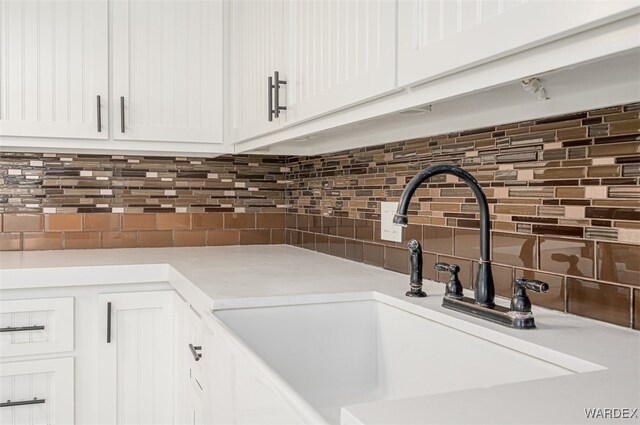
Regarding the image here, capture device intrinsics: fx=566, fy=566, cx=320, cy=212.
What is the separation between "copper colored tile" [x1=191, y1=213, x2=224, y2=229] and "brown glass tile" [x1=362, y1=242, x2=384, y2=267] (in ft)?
2.86

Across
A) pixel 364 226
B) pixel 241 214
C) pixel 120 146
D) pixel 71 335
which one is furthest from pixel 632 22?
pixel 241 214

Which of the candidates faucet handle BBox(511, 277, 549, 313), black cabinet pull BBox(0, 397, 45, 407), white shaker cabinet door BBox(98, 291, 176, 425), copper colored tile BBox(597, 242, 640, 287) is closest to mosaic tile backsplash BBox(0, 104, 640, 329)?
copper colored tile BBox(597, 242, 640, 287)

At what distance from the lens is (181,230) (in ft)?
8.31

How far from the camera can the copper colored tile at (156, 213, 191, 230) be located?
250cm

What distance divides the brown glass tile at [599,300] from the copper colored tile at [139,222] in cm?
185

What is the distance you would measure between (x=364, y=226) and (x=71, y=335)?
1.02 metres

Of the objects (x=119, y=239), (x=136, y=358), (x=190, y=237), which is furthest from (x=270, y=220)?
(x=136, y=358)

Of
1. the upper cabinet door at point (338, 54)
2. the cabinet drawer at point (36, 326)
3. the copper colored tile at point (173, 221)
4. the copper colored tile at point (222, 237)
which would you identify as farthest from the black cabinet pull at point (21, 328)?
the upper cabinet door at point (338, 54)

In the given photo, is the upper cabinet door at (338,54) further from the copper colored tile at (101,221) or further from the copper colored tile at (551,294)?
the copper colored tile at (101,221)

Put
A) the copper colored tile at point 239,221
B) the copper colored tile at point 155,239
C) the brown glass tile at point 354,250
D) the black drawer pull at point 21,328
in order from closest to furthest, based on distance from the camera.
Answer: the black drawer pull at point 21,328
the brown glass tile at point 354,250
the copper colored tile at point 155,239
the copper colored tile at point 239,221

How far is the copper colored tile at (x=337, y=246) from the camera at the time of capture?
6.97 feet

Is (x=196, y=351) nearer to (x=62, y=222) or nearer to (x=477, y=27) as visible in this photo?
(x=477, y=27)

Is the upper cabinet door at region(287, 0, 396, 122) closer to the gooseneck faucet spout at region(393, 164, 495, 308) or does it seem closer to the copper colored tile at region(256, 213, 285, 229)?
the gooseneck faucet spout at region(393, 164, 495, 308)

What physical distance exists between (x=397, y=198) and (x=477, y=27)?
932mm
